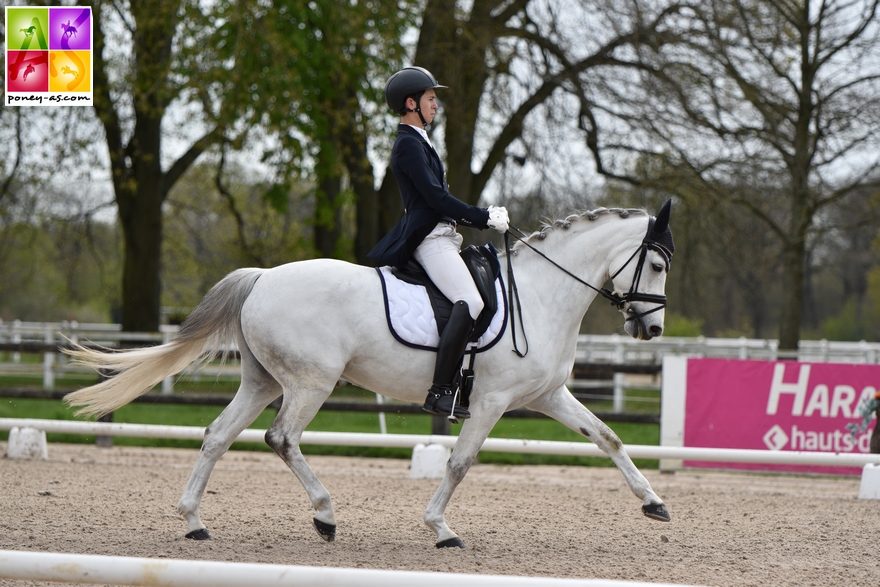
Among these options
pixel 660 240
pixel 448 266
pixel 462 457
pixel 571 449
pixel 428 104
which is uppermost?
pixel 428 104

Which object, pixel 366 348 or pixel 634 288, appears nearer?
pixel 366 348

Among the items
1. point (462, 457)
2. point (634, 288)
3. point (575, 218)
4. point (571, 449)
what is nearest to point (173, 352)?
point (462, 457)

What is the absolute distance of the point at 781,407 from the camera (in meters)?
8.57

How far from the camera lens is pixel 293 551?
4.27m

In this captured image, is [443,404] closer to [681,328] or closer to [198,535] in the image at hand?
[198,535]

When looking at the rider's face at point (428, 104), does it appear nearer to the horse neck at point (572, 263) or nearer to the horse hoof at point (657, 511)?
the horse neck at point (572, 263)

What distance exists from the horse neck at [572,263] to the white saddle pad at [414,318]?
29 centimetres

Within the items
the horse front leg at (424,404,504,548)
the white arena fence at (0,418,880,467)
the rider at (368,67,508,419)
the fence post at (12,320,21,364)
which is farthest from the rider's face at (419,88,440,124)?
the fence post at (12,320,21,364)

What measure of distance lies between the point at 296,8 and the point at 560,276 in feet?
27.7

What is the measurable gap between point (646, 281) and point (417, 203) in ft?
4.42

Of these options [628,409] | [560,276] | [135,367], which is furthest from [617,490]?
[628,409]

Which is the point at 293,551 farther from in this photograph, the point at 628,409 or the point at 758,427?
the point at 628,409

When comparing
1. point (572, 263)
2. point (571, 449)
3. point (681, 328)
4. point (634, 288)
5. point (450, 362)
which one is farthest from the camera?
point (681, 328)

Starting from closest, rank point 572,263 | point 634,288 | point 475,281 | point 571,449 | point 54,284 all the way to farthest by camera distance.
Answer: point 475,281, point 634,288, point 572,263, point 571,449, point 54,284
